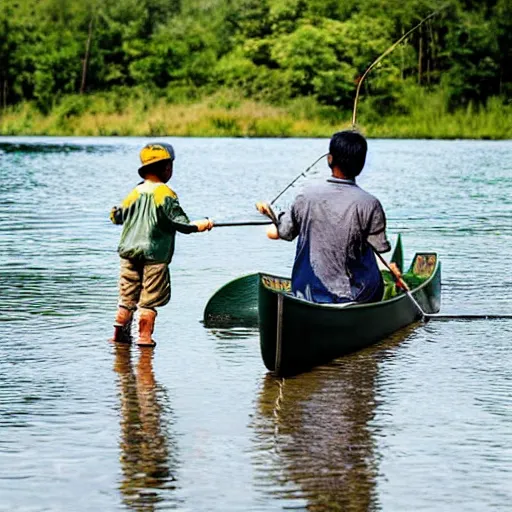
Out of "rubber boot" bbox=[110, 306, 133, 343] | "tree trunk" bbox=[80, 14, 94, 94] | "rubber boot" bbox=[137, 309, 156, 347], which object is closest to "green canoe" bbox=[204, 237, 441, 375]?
"rubber boot" bbox=[137, 309, 156, 347]

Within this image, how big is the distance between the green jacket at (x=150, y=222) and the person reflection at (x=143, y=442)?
70 centimetres

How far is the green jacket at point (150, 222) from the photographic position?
10.1 m

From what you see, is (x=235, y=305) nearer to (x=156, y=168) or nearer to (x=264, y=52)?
(x=156, y=168)

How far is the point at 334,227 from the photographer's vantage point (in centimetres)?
969

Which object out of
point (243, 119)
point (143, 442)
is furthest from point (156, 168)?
point (243, 119)

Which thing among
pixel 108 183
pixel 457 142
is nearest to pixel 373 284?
pixel 108 183

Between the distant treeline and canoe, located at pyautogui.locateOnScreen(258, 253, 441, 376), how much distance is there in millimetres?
57355

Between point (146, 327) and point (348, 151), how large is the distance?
1840 mm

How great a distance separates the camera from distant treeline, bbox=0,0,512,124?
69438 millimetres

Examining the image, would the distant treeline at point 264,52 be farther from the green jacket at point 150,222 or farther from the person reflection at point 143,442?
the person reflection at point 143,442

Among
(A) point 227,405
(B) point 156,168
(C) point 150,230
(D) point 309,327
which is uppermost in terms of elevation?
(B) point 156,168

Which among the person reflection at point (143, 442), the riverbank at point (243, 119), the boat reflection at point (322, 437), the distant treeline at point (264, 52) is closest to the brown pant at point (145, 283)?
the person reflection at point (143, 442)

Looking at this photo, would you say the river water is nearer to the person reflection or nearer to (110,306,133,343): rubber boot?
the person reflection

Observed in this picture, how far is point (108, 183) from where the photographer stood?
106 feet
